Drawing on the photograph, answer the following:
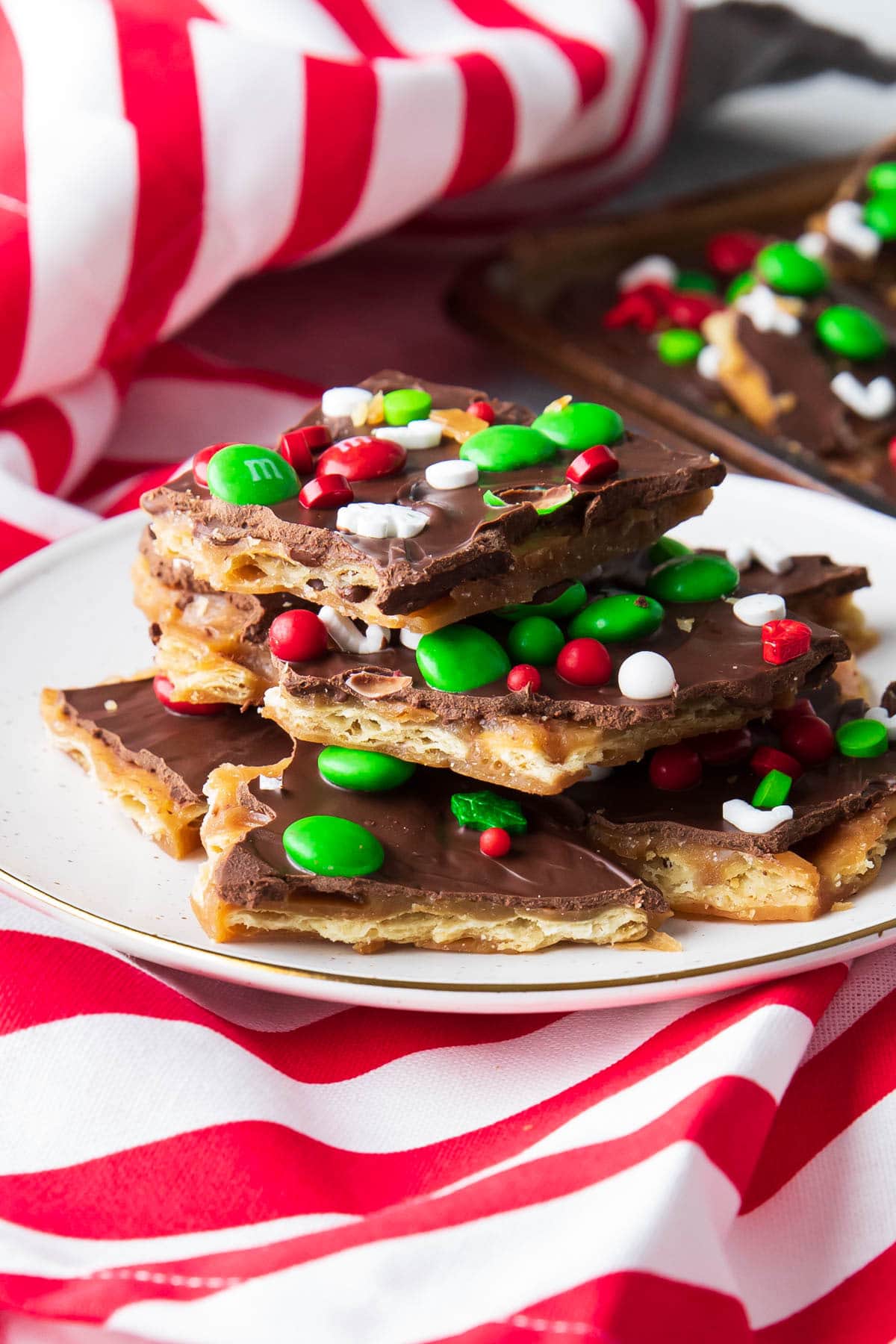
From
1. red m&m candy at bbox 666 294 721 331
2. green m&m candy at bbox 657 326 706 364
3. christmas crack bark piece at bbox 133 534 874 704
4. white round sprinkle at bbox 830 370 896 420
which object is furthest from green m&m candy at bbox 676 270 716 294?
christmas crack bark piece at bbox 133 534 874 704

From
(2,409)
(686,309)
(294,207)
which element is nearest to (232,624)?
(2,409)

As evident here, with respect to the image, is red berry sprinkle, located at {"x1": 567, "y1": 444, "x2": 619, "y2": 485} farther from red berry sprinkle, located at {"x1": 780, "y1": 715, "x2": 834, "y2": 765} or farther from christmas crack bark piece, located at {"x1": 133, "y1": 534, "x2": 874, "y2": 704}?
red berry sprinkle, located at {"x1": 780, "y1": 715, "x2": 834, "y2": 765}

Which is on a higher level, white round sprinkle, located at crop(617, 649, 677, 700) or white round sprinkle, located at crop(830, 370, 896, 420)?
white round sprinkle, located at crop(617, 649, 677, 700)

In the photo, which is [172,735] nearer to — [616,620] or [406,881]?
[406,881]

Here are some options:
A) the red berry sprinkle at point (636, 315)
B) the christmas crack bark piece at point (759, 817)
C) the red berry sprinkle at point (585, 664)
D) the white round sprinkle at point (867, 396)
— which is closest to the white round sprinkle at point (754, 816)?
the christmas crack bark piece at point (759, 817)

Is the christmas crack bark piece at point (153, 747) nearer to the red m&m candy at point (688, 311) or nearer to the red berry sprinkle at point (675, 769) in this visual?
the red berry sprinkle at point (675, 769)
